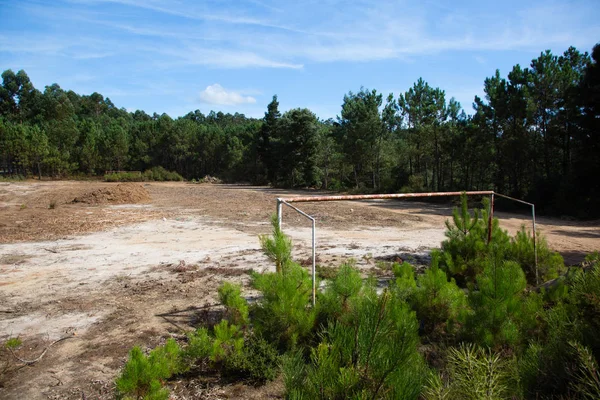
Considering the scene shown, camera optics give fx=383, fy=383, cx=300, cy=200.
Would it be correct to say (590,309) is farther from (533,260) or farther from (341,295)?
(533,260)

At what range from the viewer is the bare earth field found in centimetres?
444

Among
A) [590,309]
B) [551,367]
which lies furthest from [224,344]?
[590,309]

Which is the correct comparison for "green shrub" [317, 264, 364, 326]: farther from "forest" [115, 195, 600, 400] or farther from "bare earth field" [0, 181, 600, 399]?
"bare earth field" [0, 181, 600, 399]

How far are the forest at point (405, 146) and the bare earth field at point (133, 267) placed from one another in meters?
5.37

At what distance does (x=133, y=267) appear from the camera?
29.7 feet

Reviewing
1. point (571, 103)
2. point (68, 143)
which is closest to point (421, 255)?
point (571, 103)

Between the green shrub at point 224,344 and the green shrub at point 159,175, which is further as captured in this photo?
the green shrub at point 159,175

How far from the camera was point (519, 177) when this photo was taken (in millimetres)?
23938

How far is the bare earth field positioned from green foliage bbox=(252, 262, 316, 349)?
0.55m

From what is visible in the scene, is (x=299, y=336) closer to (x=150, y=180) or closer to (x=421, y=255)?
(x=421, y=255)

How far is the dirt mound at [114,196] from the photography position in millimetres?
23281

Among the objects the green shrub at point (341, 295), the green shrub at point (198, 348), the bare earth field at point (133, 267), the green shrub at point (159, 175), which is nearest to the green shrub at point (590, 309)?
the green shrub at point (341, 295)

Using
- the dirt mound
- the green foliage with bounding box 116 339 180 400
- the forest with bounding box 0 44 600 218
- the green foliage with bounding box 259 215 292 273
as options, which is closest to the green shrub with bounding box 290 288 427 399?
the green foliage with bounding box 116 339 180 400

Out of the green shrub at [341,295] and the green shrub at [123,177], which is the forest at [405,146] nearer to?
the green shrub at [123,177]
